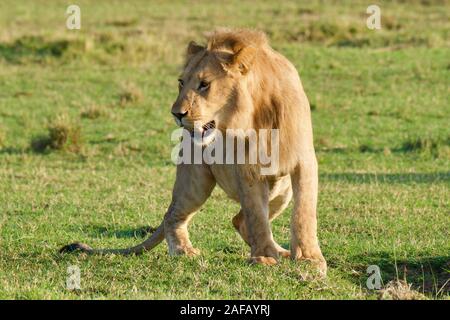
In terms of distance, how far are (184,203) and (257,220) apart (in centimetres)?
95

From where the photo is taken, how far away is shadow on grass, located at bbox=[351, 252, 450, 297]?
23.5 ft

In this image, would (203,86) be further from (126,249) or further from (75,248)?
(75,248)

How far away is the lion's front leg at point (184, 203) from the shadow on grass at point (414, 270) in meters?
1.30

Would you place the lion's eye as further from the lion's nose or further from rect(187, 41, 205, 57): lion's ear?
rect(187, 41, 205, 57): lion's ear

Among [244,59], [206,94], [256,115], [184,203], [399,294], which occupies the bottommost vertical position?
[399,294]

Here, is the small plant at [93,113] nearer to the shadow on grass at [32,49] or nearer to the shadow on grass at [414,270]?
the shadow on grass at [32,49]

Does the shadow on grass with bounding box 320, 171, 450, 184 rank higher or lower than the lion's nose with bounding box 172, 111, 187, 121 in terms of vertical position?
lower

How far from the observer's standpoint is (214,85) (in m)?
6.57

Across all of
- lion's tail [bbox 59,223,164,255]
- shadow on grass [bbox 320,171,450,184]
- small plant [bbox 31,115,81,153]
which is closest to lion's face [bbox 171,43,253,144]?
lion's tail [bbox 59,223,164,255]

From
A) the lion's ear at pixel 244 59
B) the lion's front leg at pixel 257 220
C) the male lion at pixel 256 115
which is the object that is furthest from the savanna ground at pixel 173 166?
the lion's ear at pixel 244 59

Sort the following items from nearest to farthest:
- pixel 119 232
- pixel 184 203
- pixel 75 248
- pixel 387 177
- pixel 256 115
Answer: pixel 256 115 → pixel 75 248 → pixel 184 203 → pixel 119 232 → pixel 387 177

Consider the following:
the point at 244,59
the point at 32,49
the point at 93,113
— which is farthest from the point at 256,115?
the point at 32,49

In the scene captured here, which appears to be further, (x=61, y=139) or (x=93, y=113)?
(x=93, y=113)

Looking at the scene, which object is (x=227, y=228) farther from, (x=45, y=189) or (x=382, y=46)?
(x=382, y=46)
